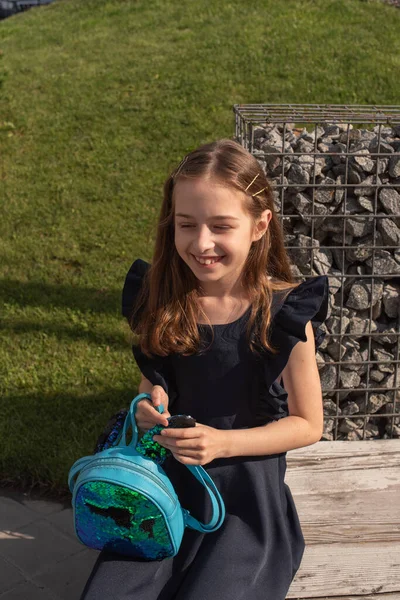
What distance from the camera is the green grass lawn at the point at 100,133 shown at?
3984 mm

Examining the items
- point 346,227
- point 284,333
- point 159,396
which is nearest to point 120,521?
point 159,396

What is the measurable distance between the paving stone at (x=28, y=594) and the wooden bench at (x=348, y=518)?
921mm

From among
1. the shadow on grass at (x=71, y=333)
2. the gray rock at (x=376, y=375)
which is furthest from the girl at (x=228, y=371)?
the shadow on grass at (x=71, y=333)

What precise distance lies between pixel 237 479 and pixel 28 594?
1.02 meters

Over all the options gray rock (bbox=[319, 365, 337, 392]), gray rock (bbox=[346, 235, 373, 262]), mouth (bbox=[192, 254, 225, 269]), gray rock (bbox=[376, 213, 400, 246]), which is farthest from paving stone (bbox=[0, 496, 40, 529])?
gray rock (bbox=[376, 213, 400, 246])

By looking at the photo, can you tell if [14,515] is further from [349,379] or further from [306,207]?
[306,207]

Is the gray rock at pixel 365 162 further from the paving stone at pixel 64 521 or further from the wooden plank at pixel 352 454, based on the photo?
the paving stone at pixel 64 521

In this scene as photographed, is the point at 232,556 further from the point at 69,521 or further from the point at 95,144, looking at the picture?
the point at 95,144

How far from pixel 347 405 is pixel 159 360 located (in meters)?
1.60

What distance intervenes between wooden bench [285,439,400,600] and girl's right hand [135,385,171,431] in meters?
0.65

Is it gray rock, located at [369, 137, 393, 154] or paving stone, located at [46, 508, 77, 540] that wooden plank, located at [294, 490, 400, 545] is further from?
gray rock, located at [369, 137, 393, 154]

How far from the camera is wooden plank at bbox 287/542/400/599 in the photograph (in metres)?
1.99

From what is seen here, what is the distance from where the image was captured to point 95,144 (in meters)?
7.06

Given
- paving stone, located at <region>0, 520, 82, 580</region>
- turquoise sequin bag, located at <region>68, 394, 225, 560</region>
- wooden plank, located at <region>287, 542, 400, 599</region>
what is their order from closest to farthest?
1. turquoise sequin bag, located at <region>68, 394, 225, 560</region>
2. wooden plank, located at <region>287, 542, 400, 599</region>
3. paving stone, located at <region>0, 520, 82, 580</region>
